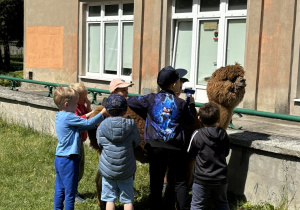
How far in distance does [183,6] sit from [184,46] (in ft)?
3.15

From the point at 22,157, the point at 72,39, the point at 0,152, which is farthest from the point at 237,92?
the point at 72,39

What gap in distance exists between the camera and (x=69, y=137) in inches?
189

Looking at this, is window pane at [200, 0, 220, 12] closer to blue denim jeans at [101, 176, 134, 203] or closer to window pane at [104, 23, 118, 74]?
window pane at [104, 23, 118, 74]

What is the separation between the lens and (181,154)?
15.5 ft

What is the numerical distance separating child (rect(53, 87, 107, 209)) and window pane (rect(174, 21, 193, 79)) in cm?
669

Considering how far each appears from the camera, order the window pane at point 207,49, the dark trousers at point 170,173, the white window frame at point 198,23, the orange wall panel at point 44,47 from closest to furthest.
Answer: the dark trousers at point 170,173
the white window frame at point 198,23
the window pane at point 207,49
the orange wall panel at point 44,47

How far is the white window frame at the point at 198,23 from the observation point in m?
10.1

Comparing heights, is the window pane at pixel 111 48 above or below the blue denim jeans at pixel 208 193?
above

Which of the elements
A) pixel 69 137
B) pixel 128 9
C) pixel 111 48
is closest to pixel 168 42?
pixel 128 9

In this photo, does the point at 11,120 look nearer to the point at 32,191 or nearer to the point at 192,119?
the point at 32,191

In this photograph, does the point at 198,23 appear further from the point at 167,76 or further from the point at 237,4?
the point at 167,76

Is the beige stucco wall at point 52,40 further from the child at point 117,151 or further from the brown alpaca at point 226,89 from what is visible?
the child at point 117,151

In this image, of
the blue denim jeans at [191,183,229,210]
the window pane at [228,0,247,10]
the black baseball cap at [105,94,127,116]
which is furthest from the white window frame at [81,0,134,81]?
the blue denim jeans at [191,183,229,210]

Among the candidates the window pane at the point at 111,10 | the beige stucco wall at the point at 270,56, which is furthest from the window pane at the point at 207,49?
the window pane at the point at 111,10
